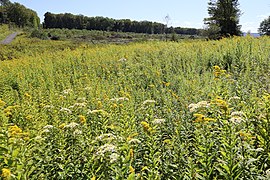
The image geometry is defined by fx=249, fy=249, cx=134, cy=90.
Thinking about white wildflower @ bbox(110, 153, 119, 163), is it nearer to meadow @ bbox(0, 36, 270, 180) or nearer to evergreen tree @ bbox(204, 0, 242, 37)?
meadow @ bbox(0, 36, 270, 180)

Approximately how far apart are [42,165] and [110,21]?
89023 millimetres

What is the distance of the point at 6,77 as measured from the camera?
9570mm

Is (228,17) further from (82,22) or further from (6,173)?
(82,22)

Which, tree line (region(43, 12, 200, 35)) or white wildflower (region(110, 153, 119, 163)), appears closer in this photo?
white wildflower (region(110, 153, 119, 163))

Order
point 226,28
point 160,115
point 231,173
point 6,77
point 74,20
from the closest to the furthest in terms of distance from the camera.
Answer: point 231,173
point 160,115
point 6,77
point 226,28
point 74,20

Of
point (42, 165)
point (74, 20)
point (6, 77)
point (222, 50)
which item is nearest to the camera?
point (42, 165)

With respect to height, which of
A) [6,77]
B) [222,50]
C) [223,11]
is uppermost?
[223,11]

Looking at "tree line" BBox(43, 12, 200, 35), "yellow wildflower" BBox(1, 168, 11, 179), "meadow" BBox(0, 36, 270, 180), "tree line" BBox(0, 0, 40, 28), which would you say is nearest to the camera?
"yellow wildflower" BBox(1, 168, 11, 179)

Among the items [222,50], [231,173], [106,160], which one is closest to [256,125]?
[231,173]

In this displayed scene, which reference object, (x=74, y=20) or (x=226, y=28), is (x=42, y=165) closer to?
(x=226, y=28)

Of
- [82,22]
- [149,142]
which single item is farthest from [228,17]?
[82,22]

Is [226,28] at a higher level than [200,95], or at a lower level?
higher

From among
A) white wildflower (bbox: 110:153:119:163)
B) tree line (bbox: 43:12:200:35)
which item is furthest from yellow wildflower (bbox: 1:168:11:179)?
tree line (bbox: 43:12:200:35)

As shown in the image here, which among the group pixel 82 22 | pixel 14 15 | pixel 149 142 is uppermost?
pixel 14 15
